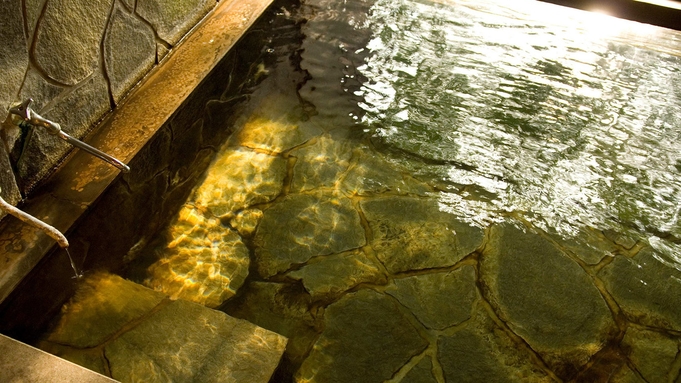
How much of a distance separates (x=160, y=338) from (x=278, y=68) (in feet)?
9.89

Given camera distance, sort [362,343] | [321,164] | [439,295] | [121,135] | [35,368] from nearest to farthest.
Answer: [35,368]
[362,343]
[439,295]
[121,135]
[321,164]

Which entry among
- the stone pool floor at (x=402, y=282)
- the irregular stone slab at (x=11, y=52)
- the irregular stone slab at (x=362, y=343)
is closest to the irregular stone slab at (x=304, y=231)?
the stone pool floor at (x=402, y=282)

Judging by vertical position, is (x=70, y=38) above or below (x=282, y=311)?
above

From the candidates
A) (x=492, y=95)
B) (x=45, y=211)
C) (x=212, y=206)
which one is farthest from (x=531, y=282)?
(x=45, y=211)

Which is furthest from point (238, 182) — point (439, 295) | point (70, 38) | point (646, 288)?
point (646, 288)

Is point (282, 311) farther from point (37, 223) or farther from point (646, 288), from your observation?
point (646, 288)

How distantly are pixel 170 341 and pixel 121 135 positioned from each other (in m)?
1.66

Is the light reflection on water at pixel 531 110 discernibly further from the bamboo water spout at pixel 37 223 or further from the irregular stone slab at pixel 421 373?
the bamboo water spout at pixel 37 223

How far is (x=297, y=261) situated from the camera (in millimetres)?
3486

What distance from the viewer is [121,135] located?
11.9 feet

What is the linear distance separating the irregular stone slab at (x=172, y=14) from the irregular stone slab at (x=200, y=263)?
1660mm

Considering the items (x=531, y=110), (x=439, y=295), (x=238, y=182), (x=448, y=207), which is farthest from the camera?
(x=531, y=110)

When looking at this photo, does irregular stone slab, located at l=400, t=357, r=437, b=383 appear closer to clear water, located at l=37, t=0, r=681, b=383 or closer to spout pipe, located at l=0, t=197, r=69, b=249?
clear water, located at l=37, t=0, r=681, b=383

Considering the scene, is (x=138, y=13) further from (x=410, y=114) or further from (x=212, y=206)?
(x=410, y=114)
